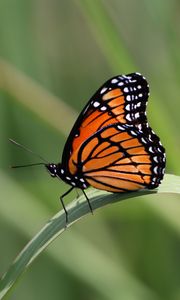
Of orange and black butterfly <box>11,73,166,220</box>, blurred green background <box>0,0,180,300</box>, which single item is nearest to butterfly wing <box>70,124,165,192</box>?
orange and black butterfly <box>11,73,166,220</box>

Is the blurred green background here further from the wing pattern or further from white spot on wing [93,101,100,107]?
white spot on wing [93,101,100,107]

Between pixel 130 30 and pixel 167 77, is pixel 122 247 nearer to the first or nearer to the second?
pixel 167 77

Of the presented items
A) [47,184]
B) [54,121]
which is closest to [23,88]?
[54,121]

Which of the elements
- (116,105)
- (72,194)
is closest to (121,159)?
(116,105)

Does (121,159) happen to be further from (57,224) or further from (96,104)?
(57,224)

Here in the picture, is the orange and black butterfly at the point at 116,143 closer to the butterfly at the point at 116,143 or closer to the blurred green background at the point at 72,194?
the butterfly at the point at 116,143
